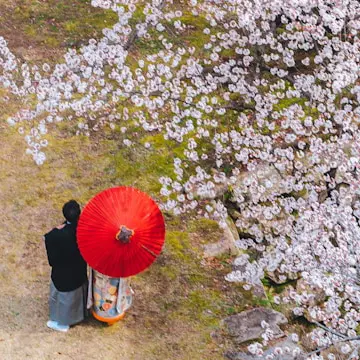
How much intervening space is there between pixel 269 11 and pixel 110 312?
6149 millimetres

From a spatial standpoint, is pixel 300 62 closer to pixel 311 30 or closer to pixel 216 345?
pixel 311 30

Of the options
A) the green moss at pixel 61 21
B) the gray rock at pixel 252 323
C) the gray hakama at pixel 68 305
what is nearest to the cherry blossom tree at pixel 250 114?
the gray rock at pixel 252 323

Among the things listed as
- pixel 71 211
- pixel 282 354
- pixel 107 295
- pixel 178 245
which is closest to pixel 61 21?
pixel 178 245

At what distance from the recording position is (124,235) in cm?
502

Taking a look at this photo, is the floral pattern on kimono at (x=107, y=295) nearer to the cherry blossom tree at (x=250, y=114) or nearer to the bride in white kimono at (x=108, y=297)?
A: the bride in white kimono at (x=108, y=297)

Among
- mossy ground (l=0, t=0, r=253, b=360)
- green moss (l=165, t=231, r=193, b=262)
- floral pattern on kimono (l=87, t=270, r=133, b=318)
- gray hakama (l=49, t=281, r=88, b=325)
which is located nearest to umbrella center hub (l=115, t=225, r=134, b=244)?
floral pattern on kimono (l=87, t=270, r=133, b=318)

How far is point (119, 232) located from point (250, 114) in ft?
15.7

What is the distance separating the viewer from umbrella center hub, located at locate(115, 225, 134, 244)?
16.5ft

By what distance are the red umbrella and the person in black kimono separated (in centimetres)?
36

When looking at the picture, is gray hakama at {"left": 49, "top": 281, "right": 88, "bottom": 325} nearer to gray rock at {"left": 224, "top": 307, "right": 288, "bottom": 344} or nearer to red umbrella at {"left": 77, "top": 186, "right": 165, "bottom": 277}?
red umbrella at {"left": 77, "top": 186, "right": 165, "bottom": 277}

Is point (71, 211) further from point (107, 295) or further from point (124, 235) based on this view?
point (107, 295)

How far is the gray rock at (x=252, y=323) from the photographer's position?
20.8ft

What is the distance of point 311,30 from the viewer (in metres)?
8.70

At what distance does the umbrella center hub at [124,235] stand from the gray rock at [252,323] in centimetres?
Result: 220
